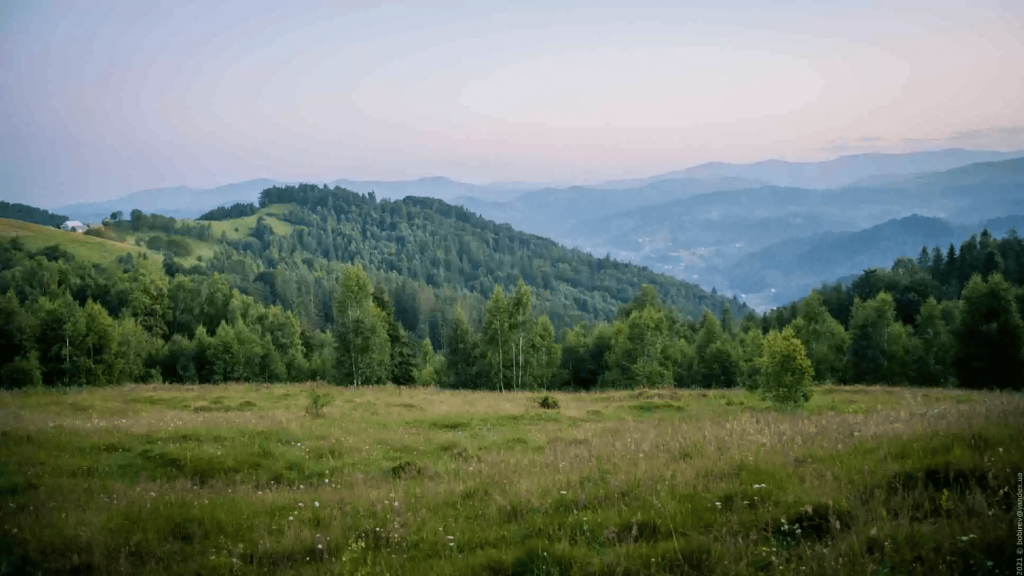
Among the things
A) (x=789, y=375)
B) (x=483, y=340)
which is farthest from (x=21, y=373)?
(x=789, y=375)

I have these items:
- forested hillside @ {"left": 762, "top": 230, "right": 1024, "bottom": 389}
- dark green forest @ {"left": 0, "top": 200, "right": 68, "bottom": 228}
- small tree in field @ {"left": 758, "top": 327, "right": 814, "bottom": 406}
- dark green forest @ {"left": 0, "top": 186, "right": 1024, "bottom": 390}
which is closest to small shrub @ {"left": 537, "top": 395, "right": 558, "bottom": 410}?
small tree in field @ {"left": 758, "top": 327, "right": 814, "bottom": 406}

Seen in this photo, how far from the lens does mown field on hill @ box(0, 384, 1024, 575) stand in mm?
5512

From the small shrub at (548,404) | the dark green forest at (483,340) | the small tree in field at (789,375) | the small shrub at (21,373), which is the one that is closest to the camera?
the small tree in field at (789,375)

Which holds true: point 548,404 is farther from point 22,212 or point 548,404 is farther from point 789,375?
point 22,212

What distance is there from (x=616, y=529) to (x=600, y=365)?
73625 mm

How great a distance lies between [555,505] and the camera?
746 cm

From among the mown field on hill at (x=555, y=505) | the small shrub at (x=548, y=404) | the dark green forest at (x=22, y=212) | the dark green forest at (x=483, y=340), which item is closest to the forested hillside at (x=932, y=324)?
the dark green forest at (x=483, y=340)

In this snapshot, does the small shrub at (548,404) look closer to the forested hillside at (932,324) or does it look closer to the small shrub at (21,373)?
the small shrub at (21,373)

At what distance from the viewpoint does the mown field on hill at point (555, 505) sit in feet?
18.1

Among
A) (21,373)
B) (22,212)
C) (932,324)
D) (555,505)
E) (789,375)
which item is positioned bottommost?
(932,324)

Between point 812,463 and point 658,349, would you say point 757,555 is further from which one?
point 658,349

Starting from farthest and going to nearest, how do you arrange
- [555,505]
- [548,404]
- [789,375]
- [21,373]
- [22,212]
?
[21,373] < [548,404] < [789,375] < [22,212] < [555,505]

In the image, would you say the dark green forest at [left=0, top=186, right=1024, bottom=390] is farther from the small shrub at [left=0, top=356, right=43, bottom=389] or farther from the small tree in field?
the small tree in field

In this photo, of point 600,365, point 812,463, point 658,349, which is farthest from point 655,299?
point 812,463
